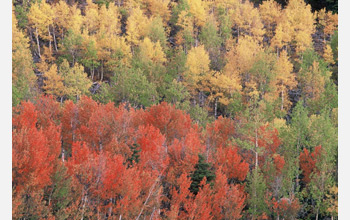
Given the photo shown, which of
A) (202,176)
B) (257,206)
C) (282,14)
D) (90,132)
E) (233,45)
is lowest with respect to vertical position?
(257,206)

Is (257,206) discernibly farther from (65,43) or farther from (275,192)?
(65,43)

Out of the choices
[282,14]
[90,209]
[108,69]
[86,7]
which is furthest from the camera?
[282,14]

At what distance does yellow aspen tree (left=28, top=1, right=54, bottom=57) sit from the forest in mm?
321

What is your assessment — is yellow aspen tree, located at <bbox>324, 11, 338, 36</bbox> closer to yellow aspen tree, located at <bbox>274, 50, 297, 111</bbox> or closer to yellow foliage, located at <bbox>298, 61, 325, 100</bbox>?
yellow aspen tree, located at <bbox>274, 50, 297, 111</bbox>

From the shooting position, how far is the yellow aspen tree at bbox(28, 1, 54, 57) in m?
79.8

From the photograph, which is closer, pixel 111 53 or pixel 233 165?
pixel 233 165

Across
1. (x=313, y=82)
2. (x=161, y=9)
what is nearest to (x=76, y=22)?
(x=161, y=9)

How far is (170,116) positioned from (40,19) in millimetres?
39782

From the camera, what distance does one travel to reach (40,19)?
8006 cm

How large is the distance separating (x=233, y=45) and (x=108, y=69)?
3243 cm

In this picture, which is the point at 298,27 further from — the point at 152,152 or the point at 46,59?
the point at 152,152

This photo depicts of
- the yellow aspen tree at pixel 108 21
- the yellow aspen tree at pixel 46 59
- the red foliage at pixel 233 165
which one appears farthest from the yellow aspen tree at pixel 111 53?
the red foliage at pixel 233 165

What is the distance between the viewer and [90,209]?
32.9 m

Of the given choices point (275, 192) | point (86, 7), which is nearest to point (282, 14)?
point (86, 7)
